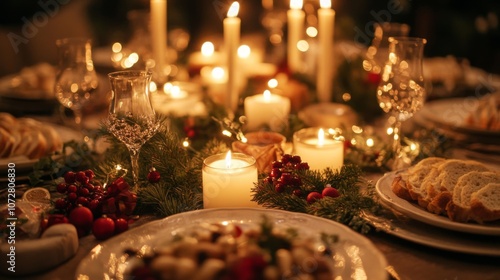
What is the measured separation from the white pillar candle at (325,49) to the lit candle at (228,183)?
0.85m

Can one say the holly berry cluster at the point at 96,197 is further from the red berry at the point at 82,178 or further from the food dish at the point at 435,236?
the food dish at the point at 435,236

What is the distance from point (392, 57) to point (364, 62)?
0.66m

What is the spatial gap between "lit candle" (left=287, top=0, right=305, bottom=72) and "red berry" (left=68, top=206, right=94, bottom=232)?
52.8 inches

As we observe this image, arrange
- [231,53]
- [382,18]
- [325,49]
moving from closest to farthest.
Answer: [231,53] < [325,49] < [382,18]

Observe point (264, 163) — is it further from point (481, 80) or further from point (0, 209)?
point (481, 80)

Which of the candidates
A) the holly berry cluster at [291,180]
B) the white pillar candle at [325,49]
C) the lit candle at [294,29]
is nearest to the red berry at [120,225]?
the holly berry cluster at [291,180]

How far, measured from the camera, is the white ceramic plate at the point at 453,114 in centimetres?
174

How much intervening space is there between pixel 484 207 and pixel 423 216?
12 cm

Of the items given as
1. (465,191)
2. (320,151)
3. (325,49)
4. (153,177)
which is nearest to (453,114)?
(325,49)

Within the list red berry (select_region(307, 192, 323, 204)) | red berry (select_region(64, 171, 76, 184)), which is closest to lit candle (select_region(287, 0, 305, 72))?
red berry (select_region(307, 192, 323, 204))

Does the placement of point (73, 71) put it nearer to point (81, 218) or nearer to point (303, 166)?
point (81, 218)

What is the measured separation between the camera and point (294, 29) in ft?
7.58

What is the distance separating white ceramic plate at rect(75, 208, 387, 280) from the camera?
3.03 feet

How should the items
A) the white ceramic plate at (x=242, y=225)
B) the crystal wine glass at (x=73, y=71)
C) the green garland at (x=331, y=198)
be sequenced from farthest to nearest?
1. the crystal wine glass at (x=73, y=71)
2. the green garland at (x=331, y=198)
3. the white ceramic plate at (x=242, y=225)
